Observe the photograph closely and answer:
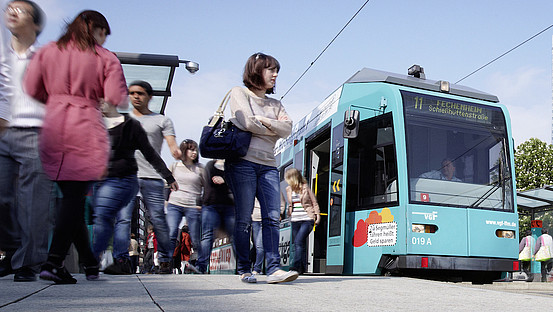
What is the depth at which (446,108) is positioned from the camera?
9.28 m

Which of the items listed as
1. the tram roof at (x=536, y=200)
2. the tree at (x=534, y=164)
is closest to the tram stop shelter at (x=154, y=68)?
the tram roof at (x=536, y=200)

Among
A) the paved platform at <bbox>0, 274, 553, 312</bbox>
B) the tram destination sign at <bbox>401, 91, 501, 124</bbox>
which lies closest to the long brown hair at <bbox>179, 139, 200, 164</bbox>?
the tram destination sign at <bbox>401, 91, 501, 124</bbox>

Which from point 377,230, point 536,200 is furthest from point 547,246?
point 377,230

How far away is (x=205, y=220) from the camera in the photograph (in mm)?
7957

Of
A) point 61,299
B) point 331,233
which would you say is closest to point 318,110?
point 331,233

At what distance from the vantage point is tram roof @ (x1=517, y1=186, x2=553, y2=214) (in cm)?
1650

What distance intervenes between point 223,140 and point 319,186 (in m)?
6.36

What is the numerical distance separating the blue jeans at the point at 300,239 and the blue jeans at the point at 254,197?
4098 mm

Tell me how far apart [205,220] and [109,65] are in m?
3.98

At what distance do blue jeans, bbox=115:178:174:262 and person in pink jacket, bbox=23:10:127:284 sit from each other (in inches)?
80.5

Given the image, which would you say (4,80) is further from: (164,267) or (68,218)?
(164,267)

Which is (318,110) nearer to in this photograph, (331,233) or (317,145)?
(317,145)

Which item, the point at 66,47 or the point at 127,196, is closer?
the point at 66,47

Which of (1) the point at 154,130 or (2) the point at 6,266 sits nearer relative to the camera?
(2) the point at 6,266
